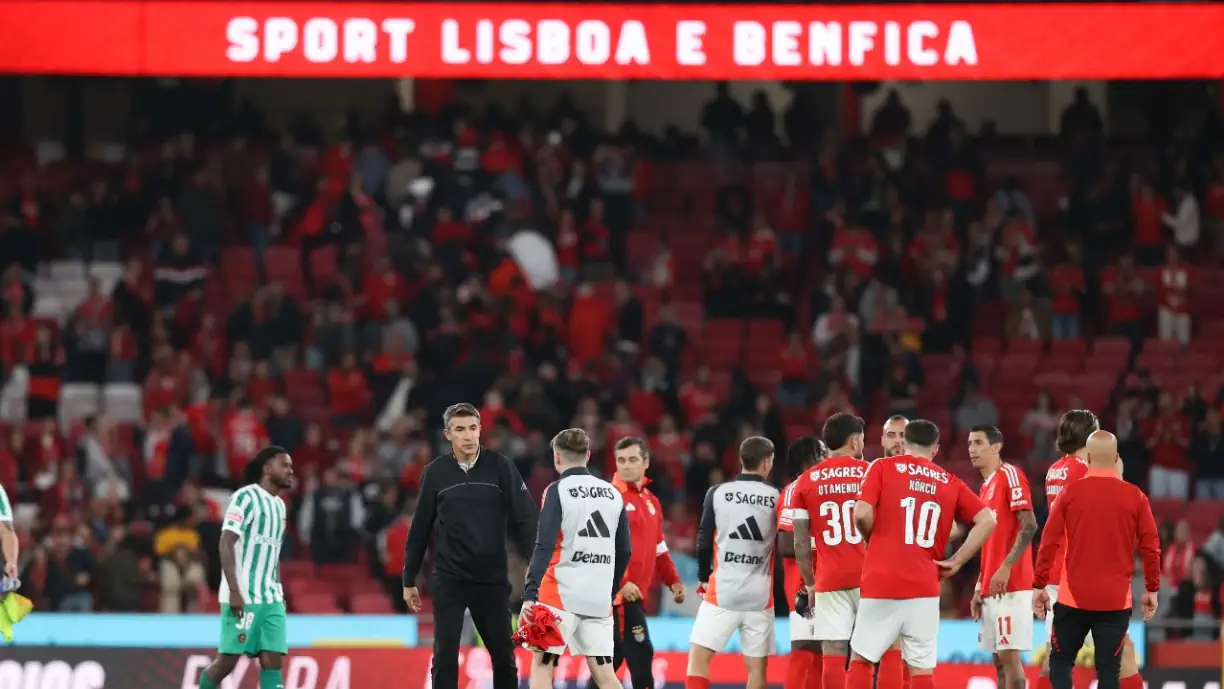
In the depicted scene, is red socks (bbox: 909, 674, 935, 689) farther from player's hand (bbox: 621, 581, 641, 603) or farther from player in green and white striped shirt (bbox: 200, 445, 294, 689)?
player in green and white striped shirt (bbox: 200, 445, 294, 689)

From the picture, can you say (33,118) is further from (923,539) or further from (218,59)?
(923,539)

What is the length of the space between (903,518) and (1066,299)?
40.6 feet

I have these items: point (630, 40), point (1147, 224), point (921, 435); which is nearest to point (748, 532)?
point (921, 435)

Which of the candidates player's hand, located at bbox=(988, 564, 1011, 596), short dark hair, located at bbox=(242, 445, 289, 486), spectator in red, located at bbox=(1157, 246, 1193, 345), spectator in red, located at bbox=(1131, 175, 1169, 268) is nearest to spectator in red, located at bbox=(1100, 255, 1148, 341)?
spectator in red, located at bbox=(1157, 246, 1193, 345)

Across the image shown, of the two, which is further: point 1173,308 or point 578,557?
point 1173,308

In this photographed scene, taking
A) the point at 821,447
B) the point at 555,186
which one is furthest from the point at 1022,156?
the point at 821,447

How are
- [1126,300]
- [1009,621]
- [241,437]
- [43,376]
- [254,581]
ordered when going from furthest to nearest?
[1126,300] < [43,376] < [241,437] < [1009,621] < [254,581]

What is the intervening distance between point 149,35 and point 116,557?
5.12 m

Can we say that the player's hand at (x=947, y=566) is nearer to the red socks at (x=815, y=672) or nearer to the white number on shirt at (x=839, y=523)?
the white number on shirt at (x=839, y=523)

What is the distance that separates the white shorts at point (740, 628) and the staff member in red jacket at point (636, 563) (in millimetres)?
393

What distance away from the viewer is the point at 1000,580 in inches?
503

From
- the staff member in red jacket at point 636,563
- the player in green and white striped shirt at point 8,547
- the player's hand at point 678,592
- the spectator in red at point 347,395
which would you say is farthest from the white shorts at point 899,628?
the spectator in red at point 347,395

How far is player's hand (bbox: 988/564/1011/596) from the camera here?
12.8 meters

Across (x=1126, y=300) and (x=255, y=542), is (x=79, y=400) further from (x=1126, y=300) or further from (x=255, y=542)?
(x=1126, y=300)
